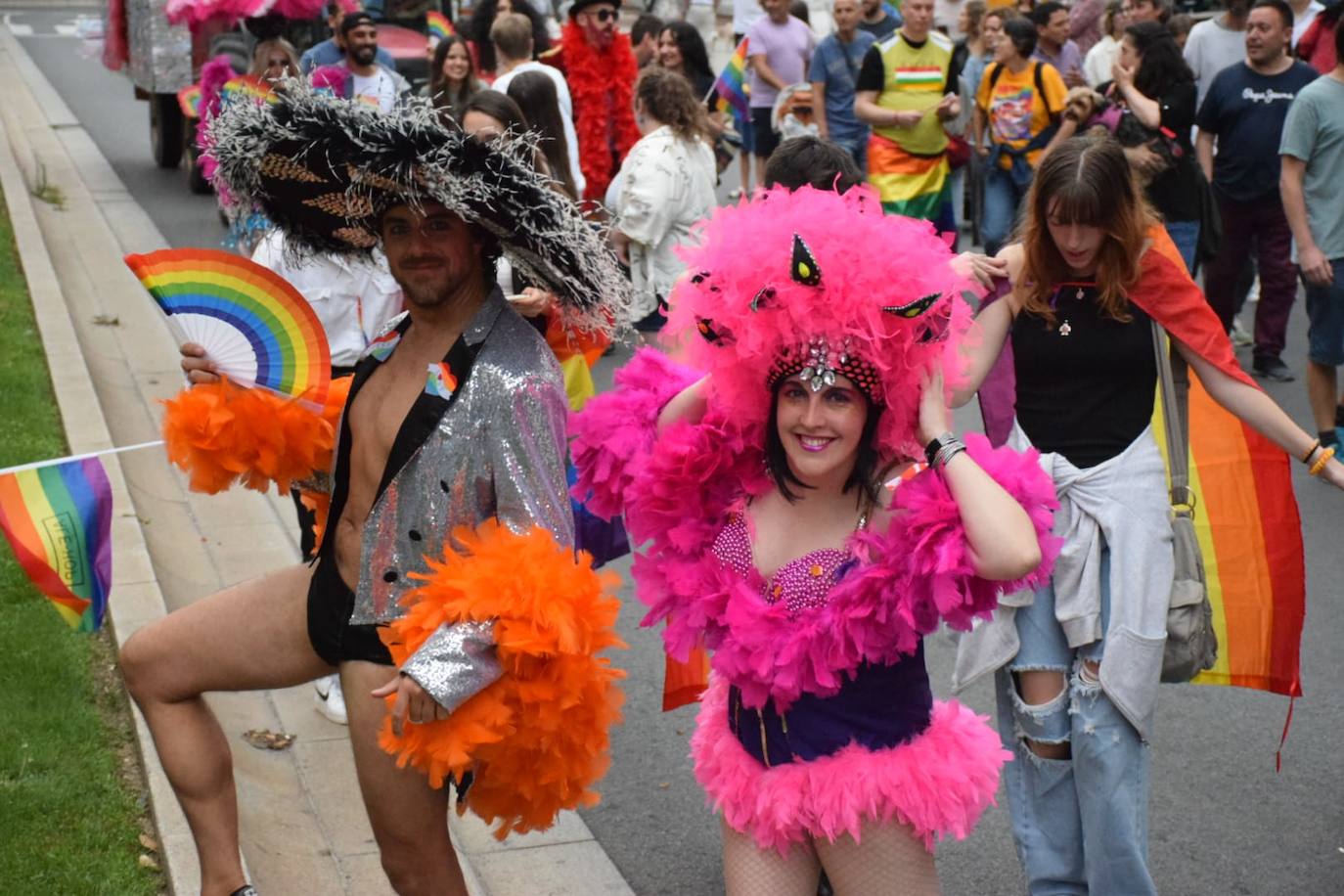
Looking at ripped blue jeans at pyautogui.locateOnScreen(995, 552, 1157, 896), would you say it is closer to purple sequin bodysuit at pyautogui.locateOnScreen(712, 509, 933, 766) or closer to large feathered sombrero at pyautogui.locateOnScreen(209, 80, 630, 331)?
purple sequin bodysuit at pyautogui.locateOnScreen(712, 509, 933, 766)

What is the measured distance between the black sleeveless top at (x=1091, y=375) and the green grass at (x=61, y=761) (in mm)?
2479

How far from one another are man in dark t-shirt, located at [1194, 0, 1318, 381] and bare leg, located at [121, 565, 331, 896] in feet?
23.5

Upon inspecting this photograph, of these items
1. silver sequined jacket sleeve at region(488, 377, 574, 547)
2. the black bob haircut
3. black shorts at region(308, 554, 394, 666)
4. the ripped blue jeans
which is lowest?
the ripped blue jeans

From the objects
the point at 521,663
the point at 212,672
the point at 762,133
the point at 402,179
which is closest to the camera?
the point at 521,663

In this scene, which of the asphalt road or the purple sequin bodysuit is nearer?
the purple sequin bodysuit

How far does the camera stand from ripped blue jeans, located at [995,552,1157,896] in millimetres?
4031

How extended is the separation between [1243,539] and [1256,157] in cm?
570

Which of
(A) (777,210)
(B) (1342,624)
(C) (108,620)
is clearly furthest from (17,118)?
(A) (777,210)

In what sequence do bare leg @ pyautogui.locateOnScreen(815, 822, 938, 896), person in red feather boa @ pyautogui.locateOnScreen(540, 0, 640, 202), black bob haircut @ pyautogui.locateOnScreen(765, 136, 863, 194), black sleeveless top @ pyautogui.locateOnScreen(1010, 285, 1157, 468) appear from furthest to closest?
person in red feather boa @ pyautogui.locateOnScreen(540, 0, 640, 202) < black bob haircut @ pyautogui.locateOnScreen(765, 136, 863, 194) < black sleeveless top @ pyautogui.locateOnScreen(1010, 285, 1157, 468) < bare leg @ pyautogui.locateOnScreen(815, 822, 938, 896)

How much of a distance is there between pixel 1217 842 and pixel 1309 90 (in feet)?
14.8

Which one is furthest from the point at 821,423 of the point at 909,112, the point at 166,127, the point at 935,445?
the point at 166,127

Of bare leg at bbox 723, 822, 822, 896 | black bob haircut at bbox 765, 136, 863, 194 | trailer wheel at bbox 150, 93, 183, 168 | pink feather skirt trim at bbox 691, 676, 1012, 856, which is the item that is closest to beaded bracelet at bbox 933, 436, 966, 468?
pink feather skirt trim at bbox 691, 676, 1012, 856

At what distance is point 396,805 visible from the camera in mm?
3420

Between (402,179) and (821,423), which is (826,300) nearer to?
(821,423)
